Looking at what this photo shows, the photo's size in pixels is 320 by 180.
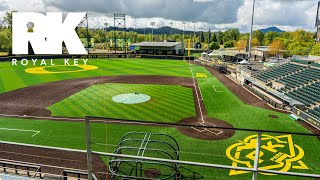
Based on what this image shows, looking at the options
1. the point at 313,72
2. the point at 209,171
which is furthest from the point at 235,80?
the point at 209,171

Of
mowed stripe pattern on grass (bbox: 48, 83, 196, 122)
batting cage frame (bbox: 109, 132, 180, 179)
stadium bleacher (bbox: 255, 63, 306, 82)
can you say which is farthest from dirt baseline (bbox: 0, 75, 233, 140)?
stadium bleacher (bbox: 255, 63, 306, 82)

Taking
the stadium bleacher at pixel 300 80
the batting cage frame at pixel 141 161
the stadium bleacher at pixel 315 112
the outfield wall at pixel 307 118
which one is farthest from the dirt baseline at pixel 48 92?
the stadium bleacher at pixel 315 112

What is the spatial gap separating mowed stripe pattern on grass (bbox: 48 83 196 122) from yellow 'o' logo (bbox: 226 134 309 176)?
8475mm

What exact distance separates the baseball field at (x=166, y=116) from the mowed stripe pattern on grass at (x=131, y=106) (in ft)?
0.37

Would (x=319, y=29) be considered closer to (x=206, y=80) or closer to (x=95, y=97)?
(x=206, y=80)

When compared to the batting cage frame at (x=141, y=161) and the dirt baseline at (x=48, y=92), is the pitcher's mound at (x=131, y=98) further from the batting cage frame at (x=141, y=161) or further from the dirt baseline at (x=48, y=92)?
the batting cage frame at (x=141, y=161)

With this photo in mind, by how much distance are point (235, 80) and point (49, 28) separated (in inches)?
2347

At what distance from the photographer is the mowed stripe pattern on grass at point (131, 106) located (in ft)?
95.4

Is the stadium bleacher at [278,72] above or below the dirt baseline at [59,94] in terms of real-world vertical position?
above

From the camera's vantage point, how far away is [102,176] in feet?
56.1

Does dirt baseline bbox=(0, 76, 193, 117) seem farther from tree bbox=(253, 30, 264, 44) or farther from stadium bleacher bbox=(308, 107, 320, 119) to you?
tree bbox=(253, 30, 264, 44)

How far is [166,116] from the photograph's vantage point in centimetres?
2878

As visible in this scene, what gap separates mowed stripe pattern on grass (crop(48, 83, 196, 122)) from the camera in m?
29.1

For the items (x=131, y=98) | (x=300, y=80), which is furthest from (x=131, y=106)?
(x=300, y=80)
